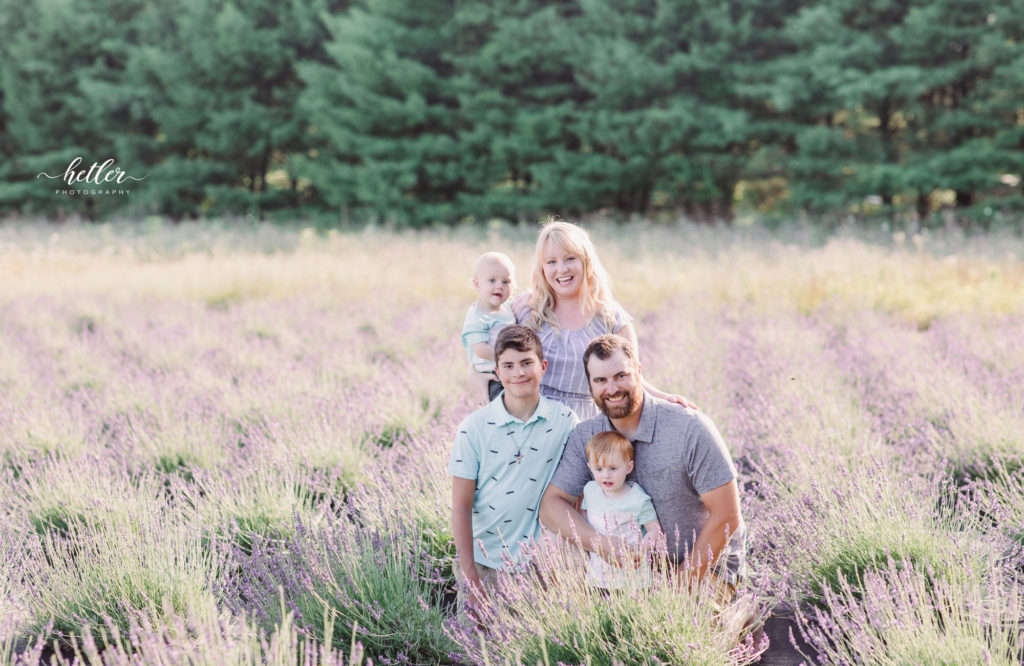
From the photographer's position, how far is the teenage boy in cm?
301

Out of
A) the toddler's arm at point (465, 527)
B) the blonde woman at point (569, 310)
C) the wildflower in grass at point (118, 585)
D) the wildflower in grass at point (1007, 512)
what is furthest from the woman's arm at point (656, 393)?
the wildflower in grass at point (118, 585)

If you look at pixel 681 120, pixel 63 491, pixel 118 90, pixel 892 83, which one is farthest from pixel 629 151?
pixel 63 491

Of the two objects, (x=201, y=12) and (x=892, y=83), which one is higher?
(x=201, y=12)

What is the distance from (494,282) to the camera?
3908mm

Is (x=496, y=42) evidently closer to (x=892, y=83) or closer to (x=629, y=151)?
(x=629, y=151)

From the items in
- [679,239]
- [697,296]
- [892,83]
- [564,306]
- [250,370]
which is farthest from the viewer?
[892,83]

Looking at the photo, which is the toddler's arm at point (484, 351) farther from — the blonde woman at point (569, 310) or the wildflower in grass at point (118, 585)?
the wildflower in grass at point (118, 585)

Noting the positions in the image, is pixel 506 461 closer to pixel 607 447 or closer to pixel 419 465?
pixel 607 447

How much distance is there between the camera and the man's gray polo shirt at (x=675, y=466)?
2779 millimetres

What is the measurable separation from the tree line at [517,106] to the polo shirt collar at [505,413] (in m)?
17.0

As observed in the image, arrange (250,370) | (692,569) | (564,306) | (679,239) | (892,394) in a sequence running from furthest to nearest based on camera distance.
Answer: (679,239) < (250,370) < (892,394) < (564,306) < (692,569)

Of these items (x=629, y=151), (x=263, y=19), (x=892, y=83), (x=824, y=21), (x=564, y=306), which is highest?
(x=263, y=19)

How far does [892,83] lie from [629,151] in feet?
20.7

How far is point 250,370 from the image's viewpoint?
6.84m
